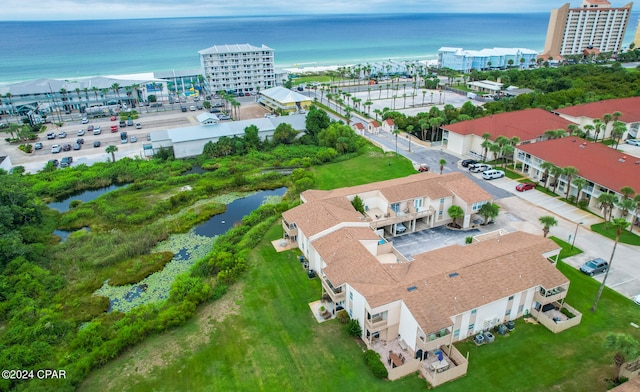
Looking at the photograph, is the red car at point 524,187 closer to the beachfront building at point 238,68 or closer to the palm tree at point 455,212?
the palm tree at point 455,212

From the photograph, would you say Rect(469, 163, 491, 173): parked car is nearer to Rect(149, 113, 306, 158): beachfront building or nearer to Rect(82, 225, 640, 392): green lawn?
Rect(82, 225, 640, 392): green lawn

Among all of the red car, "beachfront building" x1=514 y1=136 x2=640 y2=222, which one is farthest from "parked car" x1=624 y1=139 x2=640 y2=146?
the red car

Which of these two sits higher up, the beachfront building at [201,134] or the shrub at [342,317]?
the beachfront building at [201,134]

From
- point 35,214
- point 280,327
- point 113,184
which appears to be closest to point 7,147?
point 113,184

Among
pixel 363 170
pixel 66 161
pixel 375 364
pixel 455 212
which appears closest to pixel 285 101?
pixel 363 170

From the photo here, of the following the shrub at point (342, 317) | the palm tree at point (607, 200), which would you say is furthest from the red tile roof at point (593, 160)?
the shrub at point (342, 317)
